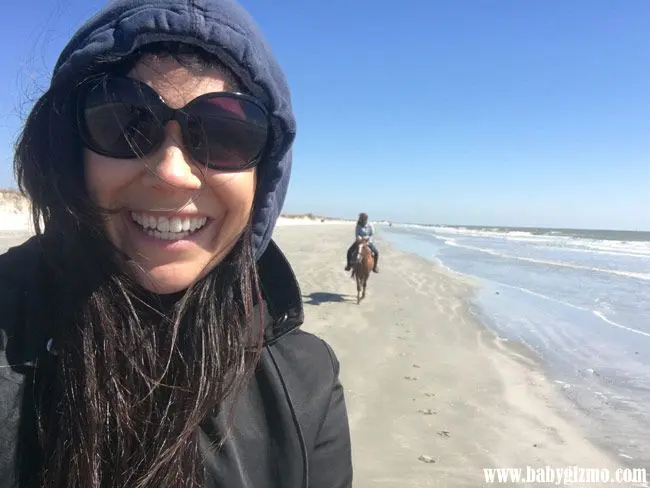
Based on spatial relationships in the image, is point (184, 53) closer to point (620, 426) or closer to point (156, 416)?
point (156, 416)

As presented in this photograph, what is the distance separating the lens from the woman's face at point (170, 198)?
1195mm

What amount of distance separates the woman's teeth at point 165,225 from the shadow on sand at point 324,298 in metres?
9.17

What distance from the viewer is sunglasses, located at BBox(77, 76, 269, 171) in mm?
1180

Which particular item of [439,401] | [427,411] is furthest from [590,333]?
[427,411]

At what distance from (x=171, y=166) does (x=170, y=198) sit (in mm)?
88

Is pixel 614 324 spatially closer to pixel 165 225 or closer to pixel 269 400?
pixel 269 400

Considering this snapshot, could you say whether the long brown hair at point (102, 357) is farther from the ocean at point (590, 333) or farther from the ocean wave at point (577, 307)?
the ocean wave at point (577, 307)

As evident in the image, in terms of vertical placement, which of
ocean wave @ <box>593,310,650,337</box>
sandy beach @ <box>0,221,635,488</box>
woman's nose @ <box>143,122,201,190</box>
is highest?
woman's nose @ <box>143,122,201,190</box>

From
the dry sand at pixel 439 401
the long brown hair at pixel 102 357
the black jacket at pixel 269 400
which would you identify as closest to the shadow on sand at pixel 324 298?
the dry sand at pixel 439 401

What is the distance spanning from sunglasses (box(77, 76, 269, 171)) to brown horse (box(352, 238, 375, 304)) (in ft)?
32.2

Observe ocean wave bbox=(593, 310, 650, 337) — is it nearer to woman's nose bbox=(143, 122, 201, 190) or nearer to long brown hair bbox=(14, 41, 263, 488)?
long brown hair bbox=(14, 41, 263, 488)

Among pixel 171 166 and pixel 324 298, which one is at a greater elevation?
pixel 171 166

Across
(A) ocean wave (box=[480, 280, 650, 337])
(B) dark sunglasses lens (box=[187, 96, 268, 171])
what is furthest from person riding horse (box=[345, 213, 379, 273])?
(B) dark sunglasses lens (box=[187, 96, 268, 171])

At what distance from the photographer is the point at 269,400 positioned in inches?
56.7
